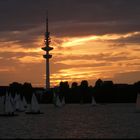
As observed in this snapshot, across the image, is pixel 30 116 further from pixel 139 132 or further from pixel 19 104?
pixel 139 132

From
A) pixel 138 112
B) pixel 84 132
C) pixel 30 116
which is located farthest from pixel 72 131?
pixel 138 112

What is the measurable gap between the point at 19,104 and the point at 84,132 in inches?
3417

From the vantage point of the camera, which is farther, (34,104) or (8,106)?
(34,104)

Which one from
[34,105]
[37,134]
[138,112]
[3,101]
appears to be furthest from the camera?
[138,112]

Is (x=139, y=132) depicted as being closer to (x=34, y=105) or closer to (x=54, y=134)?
(x=54, y=134)

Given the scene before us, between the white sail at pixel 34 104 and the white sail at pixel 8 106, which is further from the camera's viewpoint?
the white sail at pixel 34 104

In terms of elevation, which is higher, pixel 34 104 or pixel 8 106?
pixel 34 104

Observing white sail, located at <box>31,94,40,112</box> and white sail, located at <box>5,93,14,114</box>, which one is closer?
white sail, located at <box>5,93,14,114</box>

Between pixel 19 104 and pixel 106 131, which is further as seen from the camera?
pixel 19 104

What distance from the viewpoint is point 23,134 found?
93875mm

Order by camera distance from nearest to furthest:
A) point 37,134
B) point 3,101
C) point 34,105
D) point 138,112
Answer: point 37,134, point 3,101, point 34,105, point 138,112

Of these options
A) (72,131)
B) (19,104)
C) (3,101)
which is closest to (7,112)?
(3,101)

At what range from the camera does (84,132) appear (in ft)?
313

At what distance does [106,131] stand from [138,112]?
7436cm
